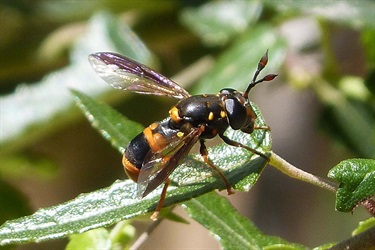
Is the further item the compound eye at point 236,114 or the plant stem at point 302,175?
the compound eye at point 236,114

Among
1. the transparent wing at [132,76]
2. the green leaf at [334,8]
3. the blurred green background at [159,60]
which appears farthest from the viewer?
the blurred green background at [159,60]

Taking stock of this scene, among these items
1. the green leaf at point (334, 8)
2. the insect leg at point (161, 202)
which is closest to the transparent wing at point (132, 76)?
the insect leg at point (161, 202)

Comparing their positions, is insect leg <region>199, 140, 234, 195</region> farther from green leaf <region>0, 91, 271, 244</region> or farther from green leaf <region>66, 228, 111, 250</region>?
green leaf <region>66, 228, 111, 250</region>

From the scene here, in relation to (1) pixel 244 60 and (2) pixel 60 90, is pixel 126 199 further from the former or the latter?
(2) pixel 60 90

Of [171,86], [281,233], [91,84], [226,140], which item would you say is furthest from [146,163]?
[281,233]

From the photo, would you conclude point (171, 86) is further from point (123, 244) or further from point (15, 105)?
point (15, 105)

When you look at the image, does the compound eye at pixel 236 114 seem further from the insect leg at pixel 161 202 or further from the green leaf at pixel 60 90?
the green leaf at pixel 60 90
